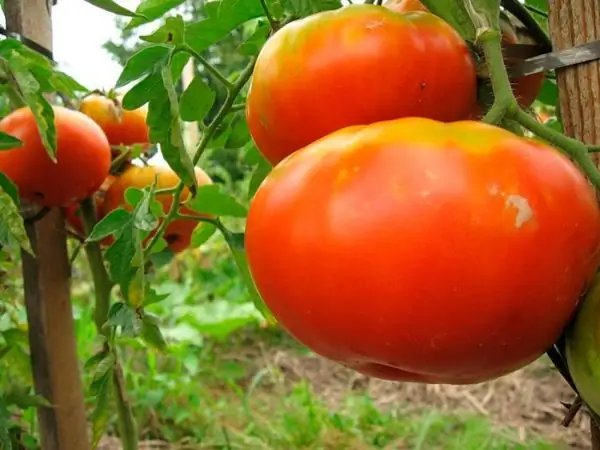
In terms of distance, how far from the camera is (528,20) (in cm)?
49

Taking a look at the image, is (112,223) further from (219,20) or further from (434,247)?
(434,247)

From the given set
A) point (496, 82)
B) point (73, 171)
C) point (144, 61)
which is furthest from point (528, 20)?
point (73, 171)

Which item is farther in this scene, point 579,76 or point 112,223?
point 112,223

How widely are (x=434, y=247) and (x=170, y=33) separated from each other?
11.7 inches

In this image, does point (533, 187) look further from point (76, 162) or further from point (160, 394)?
point (160, 394)

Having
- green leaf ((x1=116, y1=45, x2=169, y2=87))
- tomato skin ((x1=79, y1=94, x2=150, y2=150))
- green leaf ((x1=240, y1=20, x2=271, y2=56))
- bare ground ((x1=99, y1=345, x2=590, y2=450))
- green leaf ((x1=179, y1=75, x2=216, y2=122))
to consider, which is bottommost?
bare ground ((x1=99, y1=345, x2=590, y2=450))

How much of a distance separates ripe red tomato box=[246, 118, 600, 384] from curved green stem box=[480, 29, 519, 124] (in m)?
0.02

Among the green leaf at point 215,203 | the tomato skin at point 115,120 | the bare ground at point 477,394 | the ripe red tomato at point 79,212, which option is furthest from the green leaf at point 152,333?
the bare ground at point 477,394

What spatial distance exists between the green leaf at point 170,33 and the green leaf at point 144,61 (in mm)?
22

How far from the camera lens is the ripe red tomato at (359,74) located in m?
0.38

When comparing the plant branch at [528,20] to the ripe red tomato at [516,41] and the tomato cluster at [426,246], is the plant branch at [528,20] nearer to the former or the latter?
the ripe red tomato at [516,41]

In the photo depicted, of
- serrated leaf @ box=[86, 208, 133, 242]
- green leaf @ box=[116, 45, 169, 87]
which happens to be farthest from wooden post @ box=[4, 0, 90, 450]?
green leaf @ box=[116, 45, 169, 87]

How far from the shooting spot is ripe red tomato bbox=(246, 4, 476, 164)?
38cm

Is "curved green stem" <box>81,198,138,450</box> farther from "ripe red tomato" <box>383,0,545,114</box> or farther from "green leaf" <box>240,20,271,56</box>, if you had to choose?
"ripe red tomato" <box>383,0,545,114</box>
